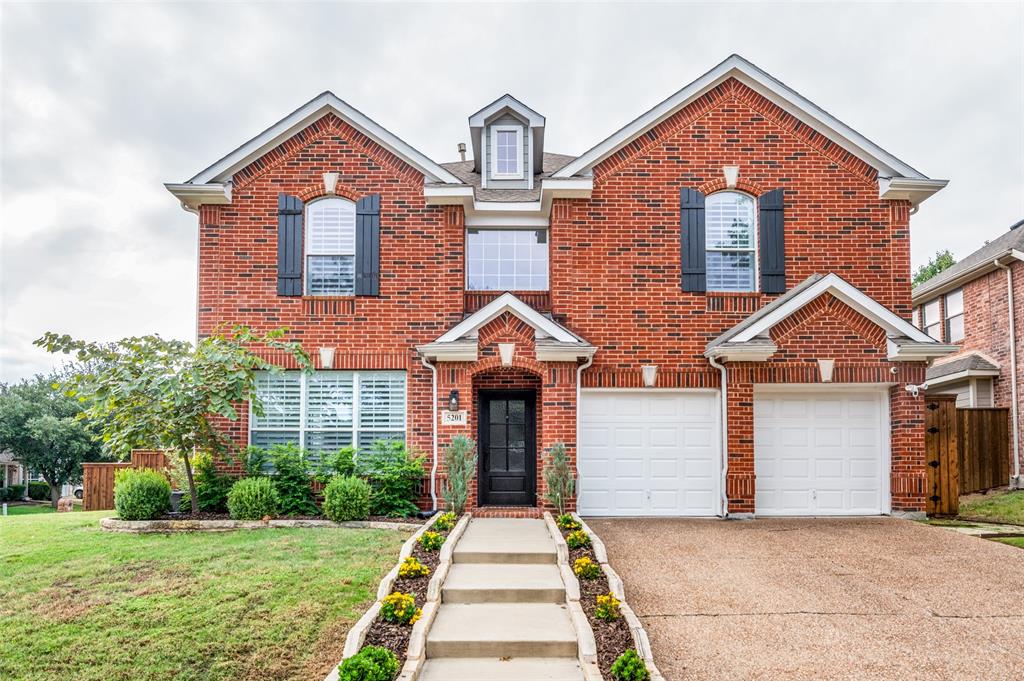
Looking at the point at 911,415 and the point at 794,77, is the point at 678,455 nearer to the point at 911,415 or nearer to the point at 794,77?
the point at 911,415

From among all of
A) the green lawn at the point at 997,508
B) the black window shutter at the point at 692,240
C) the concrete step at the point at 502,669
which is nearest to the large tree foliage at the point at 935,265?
the green lawn at the point at 997,508

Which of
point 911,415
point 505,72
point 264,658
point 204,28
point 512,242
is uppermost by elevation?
point 505,72

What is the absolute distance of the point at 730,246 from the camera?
43.7 feet

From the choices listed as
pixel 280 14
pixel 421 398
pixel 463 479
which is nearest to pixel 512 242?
pixel 421 398

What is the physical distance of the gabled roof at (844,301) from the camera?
39.6ft

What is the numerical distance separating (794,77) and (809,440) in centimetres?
974

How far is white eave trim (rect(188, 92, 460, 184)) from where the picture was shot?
520 inches

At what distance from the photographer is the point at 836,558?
9.33m

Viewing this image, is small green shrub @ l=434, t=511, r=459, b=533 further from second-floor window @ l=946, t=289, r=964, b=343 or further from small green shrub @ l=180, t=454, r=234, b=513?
second-floor window @ l=946, t=289, r=964, b=343

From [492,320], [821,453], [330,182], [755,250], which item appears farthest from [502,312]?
[821,453]

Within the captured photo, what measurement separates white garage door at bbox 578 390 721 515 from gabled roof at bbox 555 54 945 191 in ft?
14.7

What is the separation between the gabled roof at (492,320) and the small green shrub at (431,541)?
3.75m

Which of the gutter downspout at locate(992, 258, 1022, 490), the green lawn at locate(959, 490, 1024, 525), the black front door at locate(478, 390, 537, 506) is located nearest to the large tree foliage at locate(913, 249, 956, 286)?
the gutter downspout at locate(992, 258, 1022, 490)

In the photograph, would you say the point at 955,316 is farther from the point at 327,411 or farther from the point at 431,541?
the point at 431,541
